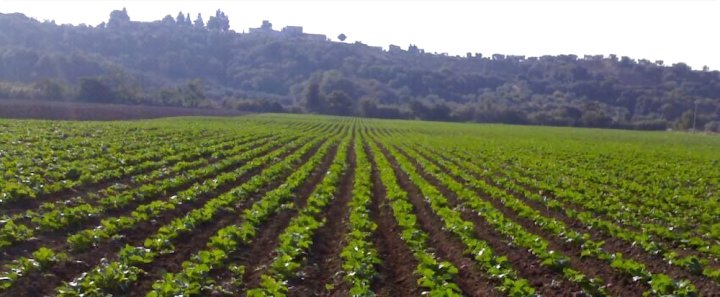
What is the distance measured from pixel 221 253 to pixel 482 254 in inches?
164

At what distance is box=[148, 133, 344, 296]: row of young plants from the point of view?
8.02m

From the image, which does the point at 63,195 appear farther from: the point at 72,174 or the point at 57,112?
the point at 57,112

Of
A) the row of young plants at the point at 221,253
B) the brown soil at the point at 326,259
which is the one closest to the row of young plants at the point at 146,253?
the row of young plants at the point at 221,253

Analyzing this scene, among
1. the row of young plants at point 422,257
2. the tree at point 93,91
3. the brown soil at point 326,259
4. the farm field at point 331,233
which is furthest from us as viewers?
the tree at point 93,91

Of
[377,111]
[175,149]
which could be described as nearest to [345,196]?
[175,149]

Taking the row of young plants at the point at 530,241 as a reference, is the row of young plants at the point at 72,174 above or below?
above

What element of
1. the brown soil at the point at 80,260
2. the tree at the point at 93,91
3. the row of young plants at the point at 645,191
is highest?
the tree at the point at 93,91

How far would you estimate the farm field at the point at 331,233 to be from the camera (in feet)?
28.9

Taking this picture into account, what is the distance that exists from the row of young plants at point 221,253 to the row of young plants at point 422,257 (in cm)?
262

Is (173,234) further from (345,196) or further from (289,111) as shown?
(289,111)

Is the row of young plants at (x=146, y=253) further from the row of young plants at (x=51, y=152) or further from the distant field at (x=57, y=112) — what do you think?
the distant field at (x=57, y=112)

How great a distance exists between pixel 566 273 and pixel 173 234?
6535 millimetres

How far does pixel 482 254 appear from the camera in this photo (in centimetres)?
1030

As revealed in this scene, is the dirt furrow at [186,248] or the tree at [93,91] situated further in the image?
the tree at [93,91]
